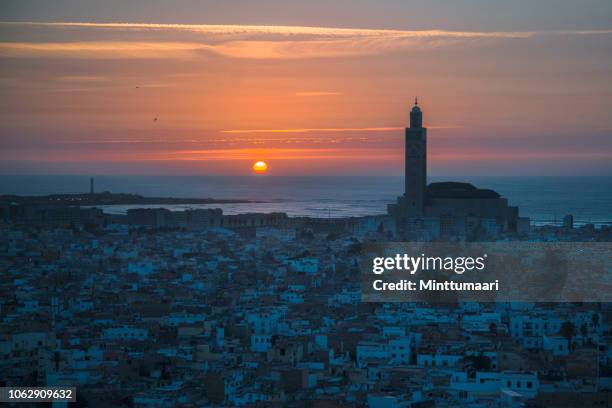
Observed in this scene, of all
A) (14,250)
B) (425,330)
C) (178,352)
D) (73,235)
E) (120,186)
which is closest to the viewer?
(178,352)

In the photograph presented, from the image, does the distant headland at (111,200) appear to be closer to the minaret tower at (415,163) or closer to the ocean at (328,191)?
the ocean at (328,191)

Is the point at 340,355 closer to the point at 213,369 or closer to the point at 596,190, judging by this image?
the point at 213,369

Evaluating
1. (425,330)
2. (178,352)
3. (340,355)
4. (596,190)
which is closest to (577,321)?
(425,330)

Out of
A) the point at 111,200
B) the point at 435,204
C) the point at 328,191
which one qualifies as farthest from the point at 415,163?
the point at 328,191

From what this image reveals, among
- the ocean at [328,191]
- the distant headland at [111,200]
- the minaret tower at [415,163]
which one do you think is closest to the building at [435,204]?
the minaret tower at [415,163]

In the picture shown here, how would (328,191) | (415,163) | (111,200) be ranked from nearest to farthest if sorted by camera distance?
(415,163) < (111,200) < (328,191)

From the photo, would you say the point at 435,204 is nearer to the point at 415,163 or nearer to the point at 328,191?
the point at 415,163

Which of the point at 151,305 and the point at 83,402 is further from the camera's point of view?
the point at 151,305
